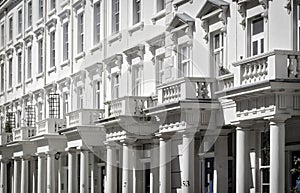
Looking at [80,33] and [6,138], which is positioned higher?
[80,33]

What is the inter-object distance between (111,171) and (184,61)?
6.31m

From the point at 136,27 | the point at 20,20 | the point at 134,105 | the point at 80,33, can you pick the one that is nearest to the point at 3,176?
the point at 20,20

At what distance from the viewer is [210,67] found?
25547 mm

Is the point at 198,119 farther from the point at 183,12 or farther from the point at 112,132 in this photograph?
the point at 112,132

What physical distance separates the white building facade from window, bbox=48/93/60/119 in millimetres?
199

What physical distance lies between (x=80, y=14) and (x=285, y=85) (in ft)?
61.7

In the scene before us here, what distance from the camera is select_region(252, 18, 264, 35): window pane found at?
75.3 feet

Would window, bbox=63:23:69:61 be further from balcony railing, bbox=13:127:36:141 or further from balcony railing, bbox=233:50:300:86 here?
balcony railing, bbox=233:50:300:86

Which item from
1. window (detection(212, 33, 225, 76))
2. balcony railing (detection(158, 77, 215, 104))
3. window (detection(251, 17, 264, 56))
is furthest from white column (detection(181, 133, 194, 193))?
window (detection(251, 17, 264, 56))

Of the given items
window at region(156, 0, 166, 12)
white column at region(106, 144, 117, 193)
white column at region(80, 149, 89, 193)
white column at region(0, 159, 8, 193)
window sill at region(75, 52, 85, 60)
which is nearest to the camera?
window at region(156, 0, 166, 12)

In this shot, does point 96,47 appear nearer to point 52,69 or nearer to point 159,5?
point 159,5

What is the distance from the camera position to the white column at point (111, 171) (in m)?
31.8

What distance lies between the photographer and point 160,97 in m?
26.5

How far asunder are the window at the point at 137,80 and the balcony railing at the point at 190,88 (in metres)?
5.55
